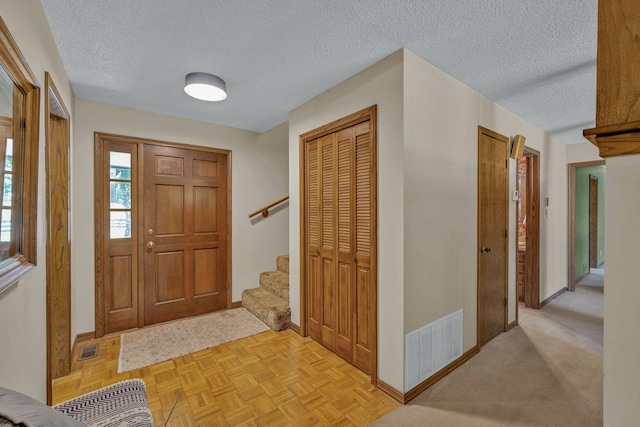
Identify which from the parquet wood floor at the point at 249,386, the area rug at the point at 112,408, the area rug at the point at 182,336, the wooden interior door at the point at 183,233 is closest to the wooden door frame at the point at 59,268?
the parquet wood floor at the point at 249,386

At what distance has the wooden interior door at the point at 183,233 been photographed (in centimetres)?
307

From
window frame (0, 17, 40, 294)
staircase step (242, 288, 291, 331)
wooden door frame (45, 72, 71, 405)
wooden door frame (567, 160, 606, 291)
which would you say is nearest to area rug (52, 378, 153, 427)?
window frame (0, 17, 40, 294)

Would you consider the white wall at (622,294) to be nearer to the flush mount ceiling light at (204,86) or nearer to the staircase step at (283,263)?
the flush mount ceiling light at (204,86)

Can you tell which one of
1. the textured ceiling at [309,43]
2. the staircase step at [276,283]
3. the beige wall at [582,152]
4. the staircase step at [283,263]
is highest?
the textured ceiling at [309,43]

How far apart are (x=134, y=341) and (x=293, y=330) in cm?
152

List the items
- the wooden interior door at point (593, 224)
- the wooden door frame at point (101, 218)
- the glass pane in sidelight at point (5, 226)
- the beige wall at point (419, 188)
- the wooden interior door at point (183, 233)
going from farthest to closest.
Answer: the wooden interior door at point (593, 224), the wooden interior door at point (183, 233), the wooden door frame at point (101, 218), the beige wall at point (419, 188), the glass pane in sidelight at point (5, 226)

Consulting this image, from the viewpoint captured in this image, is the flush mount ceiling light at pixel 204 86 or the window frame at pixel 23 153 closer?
the window frame at pixel 23 153

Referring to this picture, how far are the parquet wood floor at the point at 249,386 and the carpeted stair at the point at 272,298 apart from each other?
36 cm

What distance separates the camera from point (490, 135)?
2.63m

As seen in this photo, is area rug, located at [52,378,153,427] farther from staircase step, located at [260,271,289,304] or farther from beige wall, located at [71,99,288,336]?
staircase step, located at [260,271,289,304]

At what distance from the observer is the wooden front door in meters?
2.53

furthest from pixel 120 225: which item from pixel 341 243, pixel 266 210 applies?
pixel 341 243

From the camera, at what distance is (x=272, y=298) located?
333 centimetres

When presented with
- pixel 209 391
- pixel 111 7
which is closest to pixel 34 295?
pixel 209 391
